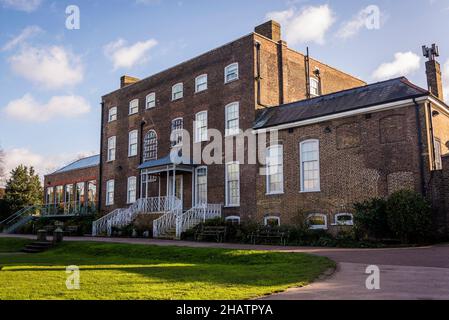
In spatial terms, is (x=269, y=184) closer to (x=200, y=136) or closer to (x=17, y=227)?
(x=200, y=136)

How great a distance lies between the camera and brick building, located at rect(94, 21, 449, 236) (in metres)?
17.3

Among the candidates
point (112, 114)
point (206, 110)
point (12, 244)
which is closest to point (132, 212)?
point (12, 244)

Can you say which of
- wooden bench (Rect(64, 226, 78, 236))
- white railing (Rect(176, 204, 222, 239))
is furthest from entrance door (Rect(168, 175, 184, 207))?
wooden bench (Rect(64, 226, 78, 236))

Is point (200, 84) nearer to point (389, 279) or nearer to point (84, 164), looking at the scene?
point (84, 164)

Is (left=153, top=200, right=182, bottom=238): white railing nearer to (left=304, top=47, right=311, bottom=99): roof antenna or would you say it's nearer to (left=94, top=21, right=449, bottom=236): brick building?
(left=94, top=21, right=449, bottom=236): brick building

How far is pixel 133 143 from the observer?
1222 inches

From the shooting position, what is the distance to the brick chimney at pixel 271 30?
25094 mm

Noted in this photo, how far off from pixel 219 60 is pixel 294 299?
2035 centimetres

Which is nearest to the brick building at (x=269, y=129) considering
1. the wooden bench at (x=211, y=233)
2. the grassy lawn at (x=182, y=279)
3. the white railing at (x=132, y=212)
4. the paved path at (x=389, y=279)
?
the white railing at (x=132, y=212)

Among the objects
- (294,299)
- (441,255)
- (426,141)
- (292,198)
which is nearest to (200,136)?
(292,198)

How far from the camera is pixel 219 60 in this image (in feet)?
82.8

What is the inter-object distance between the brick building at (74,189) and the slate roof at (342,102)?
17321 millimetres
